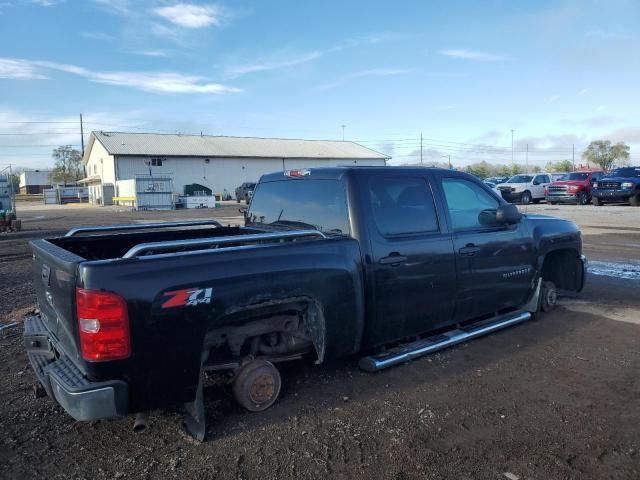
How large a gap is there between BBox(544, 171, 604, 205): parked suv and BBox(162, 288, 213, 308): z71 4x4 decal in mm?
29623

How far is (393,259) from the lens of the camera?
4309 millimetres

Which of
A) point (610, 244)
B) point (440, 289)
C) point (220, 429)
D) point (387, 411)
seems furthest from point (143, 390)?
point (610, 244)

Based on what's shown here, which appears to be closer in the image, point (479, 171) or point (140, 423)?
point (140, 423)

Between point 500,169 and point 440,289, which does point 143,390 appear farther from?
point 500,169

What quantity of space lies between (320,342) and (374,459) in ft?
3.33

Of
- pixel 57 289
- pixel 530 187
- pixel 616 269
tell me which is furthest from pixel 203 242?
pixel 530 187

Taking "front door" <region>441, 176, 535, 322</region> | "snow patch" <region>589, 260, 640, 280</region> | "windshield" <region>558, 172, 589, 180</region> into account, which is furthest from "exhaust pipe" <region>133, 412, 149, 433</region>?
"windshield" <region>558, 172, 589, 180</region>

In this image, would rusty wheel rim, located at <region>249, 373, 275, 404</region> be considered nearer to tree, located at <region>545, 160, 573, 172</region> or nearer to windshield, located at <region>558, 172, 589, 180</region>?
windshield, located at <region>558, 172, 589, 180</region>

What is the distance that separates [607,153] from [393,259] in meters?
104

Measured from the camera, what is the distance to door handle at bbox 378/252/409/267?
4.25m

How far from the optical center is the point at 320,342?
395cm

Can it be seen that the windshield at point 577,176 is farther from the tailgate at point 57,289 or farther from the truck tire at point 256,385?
the tailgate at point 57,289

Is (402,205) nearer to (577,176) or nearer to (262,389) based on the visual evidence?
(262,389)

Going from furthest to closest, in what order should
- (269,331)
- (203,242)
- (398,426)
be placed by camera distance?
1. (269,331)
2. (398,426)
3. (203,242)
